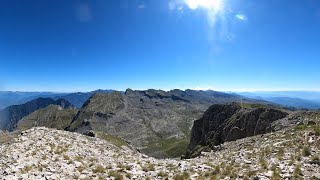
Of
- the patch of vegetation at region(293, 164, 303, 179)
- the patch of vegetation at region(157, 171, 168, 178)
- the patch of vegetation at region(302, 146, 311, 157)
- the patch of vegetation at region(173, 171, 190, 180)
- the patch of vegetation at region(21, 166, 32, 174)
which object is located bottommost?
the patch of vegetation at region(157, 171, 168, 178)

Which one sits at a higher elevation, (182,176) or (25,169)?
(25,169)

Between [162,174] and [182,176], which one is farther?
[162,174]

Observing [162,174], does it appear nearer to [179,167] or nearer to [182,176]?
[182,176]

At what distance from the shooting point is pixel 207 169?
2072 cm

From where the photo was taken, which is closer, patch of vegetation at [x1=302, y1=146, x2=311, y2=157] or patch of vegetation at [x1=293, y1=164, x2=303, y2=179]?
patch of vegetation at [x1=293, y1=164, x2=303, y2=179]

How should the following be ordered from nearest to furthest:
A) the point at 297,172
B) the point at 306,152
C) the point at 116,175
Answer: the point at 297,172
the point at 116,175
the point at 306,152

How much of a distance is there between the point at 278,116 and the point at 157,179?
104722mm

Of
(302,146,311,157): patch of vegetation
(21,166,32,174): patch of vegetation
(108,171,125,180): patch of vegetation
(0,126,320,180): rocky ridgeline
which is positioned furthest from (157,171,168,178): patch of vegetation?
(302,146,311,157): patch of vegetation

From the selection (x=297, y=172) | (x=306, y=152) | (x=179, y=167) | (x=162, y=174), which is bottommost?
(x=179, y=167)

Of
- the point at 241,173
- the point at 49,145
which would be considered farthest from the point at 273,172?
the point at 49,145

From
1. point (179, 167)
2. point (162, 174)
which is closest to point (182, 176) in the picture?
point (162, 174)

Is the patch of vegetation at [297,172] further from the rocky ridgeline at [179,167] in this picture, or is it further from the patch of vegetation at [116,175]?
the patch of vegetation at [116,175]

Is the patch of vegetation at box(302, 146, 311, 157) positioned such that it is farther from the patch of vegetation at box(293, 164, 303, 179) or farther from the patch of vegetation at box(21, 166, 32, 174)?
the patch of vegetation at box(21, 166, 32, 174)

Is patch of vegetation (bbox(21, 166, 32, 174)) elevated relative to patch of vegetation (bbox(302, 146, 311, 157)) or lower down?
lower down
